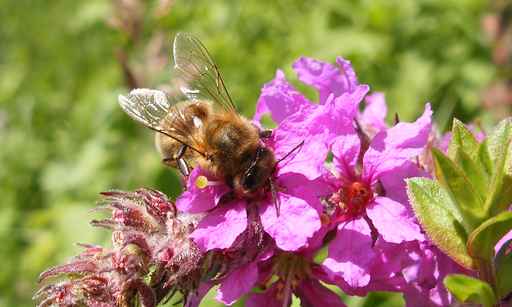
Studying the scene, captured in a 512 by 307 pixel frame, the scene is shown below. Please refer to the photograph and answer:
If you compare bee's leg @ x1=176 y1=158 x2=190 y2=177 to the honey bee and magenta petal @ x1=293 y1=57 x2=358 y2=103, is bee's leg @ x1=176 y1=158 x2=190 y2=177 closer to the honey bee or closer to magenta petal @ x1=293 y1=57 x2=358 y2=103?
the honey bee

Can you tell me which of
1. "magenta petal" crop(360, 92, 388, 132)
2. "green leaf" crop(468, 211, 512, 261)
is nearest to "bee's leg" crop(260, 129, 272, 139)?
"magenta petal" crop(360, 92, 388, 132)

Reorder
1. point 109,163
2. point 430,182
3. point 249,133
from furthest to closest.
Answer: point 109,163, point 249,133, point 430,182

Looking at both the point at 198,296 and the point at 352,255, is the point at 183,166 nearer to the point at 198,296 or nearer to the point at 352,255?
the point at 198,296

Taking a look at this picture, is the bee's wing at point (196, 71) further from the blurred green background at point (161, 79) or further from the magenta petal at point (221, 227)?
the blurred green background at point (161, 79)

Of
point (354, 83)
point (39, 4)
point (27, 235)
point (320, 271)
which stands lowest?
point (27, 235)

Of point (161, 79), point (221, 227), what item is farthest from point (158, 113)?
point (161, 79)

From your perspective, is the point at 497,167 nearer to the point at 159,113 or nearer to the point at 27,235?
the point at 159,113

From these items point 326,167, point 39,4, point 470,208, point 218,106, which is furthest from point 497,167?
point 39,4

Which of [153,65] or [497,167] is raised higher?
[497,167]
